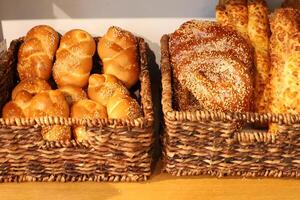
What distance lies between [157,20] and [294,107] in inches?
21.9

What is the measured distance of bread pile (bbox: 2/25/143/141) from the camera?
3.56ft

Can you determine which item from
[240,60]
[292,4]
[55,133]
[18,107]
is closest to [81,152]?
[55,133]

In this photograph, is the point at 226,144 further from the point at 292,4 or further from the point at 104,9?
the point at 104,9

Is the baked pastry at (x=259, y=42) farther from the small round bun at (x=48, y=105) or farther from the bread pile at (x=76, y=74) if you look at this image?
the small round bun at (x=48, y=105)

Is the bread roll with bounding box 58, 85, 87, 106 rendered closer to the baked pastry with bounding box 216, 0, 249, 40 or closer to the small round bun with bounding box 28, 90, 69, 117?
the small round bun with bounding box 28, 90, 69, 117

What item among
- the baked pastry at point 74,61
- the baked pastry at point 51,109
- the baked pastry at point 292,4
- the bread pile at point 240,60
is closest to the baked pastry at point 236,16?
the bread pile at point 240,60

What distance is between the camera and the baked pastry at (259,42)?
1.14 metres

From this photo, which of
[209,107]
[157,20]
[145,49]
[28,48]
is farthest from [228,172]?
[28,48]

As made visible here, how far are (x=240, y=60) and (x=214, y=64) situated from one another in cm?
7

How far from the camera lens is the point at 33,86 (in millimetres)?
1184


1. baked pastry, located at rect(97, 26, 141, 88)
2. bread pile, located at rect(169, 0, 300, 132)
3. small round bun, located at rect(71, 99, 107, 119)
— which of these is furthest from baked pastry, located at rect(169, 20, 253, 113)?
small round bun, located at rect(71, 99, 107, 119)

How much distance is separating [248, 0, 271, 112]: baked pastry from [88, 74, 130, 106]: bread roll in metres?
0.35

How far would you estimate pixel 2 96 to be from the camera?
1.21m

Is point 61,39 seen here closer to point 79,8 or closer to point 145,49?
point 79,8
